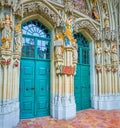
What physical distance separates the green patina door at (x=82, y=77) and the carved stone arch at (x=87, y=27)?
0.38 meters

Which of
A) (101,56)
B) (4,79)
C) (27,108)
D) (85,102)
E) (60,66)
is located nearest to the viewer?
(4,79)

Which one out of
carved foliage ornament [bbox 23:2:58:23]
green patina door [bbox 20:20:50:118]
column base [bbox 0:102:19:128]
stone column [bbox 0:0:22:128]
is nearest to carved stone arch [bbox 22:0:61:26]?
carved foliage ornament [bbox 23:2:58:23]

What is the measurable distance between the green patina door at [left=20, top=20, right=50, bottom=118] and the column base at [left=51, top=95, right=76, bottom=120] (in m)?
0.32

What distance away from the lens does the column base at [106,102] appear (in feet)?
24.5

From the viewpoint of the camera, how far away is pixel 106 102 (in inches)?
299

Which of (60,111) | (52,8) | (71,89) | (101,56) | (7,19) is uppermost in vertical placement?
(52,8)

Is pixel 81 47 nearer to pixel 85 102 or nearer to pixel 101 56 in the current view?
pixel 101 56

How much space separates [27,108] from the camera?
5551 mm

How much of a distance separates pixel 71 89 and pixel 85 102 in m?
1.57

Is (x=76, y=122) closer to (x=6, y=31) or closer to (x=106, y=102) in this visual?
(x=106, y=102)

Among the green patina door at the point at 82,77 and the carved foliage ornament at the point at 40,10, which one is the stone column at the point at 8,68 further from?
the green patina door at the point at 82,77

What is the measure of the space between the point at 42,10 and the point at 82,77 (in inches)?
131

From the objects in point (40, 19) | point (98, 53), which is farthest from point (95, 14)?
point (40, 19)

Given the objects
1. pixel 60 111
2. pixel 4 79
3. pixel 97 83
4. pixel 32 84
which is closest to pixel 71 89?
pixel 60 111
